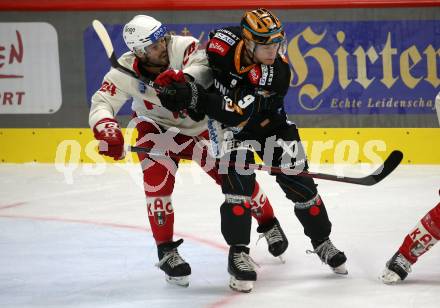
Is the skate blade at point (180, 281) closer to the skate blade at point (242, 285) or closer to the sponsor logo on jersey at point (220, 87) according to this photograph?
the skate blade at point (242, 285)

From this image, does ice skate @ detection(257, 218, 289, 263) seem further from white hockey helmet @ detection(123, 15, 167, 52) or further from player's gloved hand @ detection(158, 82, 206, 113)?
white hockey helmet @ detection(123, 15, 167, 52)

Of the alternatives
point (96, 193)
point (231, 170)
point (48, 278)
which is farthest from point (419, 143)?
point (48, 278)

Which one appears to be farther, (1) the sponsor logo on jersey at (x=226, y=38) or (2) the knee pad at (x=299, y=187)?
(2) the knee pad at (x=299, y=187)

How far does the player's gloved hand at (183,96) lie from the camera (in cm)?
351

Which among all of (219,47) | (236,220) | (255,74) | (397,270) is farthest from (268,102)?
(397,270)

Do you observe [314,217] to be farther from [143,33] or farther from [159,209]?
[143,33]

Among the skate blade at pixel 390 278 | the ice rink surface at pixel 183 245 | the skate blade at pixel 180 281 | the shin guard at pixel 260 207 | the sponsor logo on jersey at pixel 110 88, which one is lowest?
the ice rink surface at pixel 183 245

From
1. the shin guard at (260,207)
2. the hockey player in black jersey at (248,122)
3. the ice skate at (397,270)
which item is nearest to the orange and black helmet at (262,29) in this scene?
the hockey player in black jersey at (248,122)

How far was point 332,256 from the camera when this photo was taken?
387 cm

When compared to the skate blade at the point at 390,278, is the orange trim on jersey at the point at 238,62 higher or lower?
higher

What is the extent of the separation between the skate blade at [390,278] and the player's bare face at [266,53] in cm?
105

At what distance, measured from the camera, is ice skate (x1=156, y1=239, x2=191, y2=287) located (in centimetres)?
382

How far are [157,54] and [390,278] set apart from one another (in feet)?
4.65

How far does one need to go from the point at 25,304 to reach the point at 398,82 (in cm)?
357
